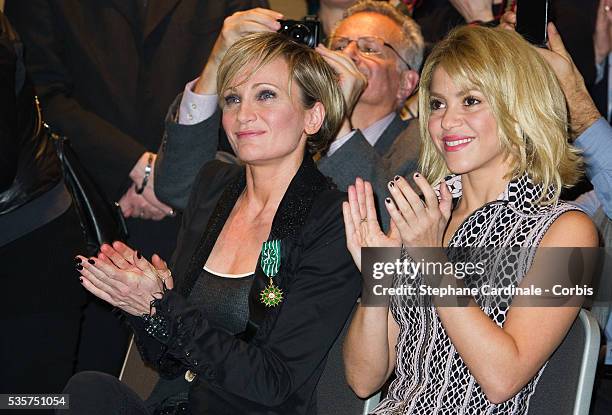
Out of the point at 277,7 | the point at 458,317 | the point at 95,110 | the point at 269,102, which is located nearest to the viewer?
the point at 458,317

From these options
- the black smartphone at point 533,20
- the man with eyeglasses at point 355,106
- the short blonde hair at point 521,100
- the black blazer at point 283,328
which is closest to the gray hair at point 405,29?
the man with eyeglasses at point 355,106

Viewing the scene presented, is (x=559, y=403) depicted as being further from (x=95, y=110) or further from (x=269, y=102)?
(x=95, y=110)

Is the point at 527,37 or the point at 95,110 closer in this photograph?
the point at 527,37

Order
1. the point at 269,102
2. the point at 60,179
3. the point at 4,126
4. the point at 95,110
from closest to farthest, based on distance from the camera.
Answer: the point at 269,102, the point at 4,126, the point at 60,179, the point at 95,110

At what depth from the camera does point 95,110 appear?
12.0 ft

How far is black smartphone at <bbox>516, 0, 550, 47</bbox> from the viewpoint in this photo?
2.70 meters

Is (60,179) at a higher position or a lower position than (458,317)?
lower

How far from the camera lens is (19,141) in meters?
2.96

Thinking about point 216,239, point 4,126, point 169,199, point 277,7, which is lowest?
point 277,7

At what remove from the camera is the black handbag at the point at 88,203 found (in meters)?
3.17

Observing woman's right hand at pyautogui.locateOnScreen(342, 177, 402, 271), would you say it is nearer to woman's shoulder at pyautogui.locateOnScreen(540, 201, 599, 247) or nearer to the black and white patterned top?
the black and white patterned top

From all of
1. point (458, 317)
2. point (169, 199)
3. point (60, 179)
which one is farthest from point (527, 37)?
point (60, 179)

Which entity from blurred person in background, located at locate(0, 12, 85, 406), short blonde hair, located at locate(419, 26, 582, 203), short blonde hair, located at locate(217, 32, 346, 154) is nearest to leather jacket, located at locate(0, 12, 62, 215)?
blurred person in background, located at locate(0, 12, 85, 406)

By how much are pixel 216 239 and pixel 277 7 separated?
2895 millimetres
